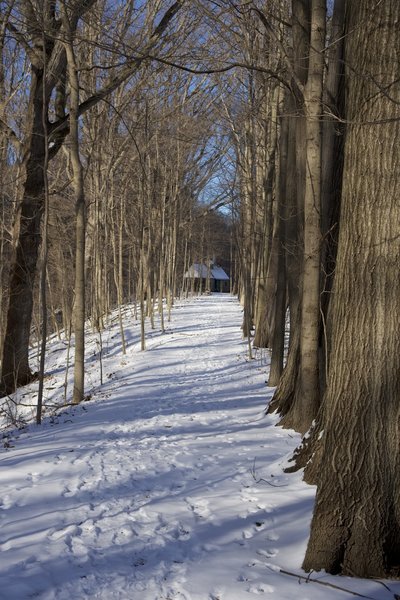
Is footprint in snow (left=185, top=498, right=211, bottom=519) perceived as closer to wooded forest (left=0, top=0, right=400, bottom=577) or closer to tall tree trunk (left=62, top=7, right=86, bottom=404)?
wooded forest (left=0, top=0, right=400, bottom=577)

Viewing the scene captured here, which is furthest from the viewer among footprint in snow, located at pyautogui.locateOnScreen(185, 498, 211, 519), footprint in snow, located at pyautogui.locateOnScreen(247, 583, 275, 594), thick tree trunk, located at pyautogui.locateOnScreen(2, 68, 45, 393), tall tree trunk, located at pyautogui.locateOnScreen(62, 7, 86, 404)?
thick tree trunk, located at pyautogui.locateOnScreen(2, 68, 45, 393)

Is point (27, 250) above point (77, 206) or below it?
below

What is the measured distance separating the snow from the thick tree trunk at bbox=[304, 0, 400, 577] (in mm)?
255

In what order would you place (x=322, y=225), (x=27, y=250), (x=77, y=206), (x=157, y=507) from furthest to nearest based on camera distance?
(x=27, y=250)
(x=77, y=206)
(x=322, y=225)
(x=157, y=507)

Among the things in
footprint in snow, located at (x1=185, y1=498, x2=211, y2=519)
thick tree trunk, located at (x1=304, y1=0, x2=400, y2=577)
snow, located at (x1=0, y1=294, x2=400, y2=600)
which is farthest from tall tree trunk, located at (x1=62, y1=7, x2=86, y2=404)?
thick tree trunk, located at (x1=304, y1=0, x2=400, y2=577)

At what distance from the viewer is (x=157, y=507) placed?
470 centimetres

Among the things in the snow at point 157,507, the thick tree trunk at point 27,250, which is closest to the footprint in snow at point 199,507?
the snow at point 157,507

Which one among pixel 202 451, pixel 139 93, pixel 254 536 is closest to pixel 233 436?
pixel 202 451

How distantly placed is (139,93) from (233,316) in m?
16.4

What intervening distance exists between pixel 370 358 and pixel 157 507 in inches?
97.5

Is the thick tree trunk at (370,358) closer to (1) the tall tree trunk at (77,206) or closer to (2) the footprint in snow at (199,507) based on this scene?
(2) the footprint in snow at (199,507)

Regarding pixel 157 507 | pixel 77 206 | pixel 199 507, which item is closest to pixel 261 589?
pixel 199 507

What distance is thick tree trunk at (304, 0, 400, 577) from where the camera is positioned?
337 centimetres

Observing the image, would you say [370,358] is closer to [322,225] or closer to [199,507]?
[199,507]
